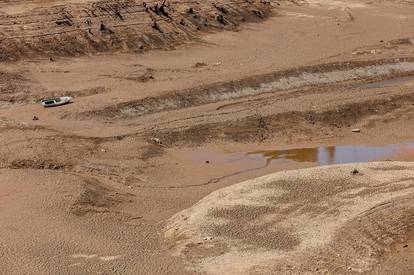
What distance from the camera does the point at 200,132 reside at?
34094mm

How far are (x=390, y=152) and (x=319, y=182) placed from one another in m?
9.46

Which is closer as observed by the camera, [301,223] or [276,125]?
[301,223]

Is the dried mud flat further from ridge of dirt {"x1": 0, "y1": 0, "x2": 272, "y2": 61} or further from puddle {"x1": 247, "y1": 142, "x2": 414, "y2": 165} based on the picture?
ridge of dirt {"x1": 0, "y1": 0, "x2": 272, "y2": 61}

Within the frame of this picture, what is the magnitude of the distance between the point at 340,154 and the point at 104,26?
20.9m

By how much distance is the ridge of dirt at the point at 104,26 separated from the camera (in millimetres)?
42963

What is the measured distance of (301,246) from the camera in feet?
68.7

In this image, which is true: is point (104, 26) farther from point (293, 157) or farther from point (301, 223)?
point (301, 223)

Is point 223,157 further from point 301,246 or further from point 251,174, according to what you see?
point 301,246

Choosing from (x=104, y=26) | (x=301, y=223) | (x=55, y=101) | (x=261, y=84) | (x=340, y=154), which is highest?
(x=301, y=223)

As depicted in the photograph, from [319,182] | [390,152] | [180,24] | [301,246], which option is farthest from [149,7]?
[301,246]

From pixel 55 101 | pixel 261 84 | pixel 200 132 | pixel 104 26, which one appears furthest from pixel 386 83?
pixel 55 101

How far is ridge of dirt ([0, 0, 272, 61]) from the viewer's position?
43.0m

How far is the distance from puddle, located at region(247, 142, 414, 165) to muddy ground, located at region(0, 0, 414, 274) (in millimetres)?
218

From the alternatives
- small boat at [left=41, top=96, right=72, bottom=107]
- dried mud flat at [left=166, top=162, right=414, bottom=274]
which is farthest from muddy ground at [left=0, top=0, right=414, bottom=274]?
small boat at [left=41, top=96, right=72, bottom=107]
